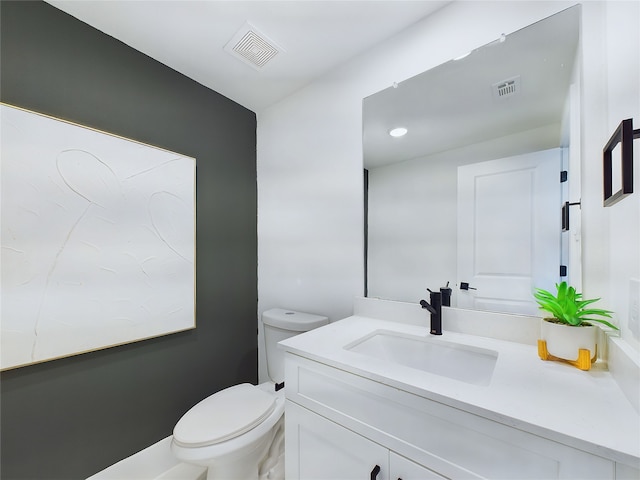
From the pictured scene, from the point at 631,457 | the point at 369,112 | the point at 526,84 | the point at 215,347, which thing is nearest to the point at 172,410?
the point at 215,347

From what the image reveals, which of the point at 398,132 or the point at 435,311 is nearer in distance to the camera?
the point at 435,311

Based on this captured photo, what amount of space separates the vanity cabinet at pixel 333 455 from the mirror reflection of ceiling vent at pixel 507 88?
53.5 inches

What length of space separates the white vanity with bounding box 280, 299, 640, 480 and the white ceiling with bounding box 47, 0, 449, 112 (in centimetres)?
144

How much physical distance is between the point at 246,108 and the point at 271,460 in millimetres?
2248

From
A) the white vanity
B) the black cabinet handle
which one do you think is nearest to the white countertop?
the white vanity

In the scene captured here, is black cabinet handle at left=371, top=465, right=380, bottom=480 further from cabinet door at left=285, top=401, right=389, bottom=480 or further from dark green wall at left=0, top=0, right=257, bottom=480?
dark green wall at left=0, top=0, right=257, bottom=480

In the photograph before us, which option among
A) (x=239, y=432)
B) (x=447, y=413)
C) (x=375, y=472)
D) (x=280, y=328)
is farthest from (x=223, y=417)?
(x=447, y=413)

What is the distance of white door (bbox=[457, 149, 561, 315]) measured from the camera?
3.40 feet

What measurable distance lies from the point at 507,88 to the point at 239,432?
5.95 feet

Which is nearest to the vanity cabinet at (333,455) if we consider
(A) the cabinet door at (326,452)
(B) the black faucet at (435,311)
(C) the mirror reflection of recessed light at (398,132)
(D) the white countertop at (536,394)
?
(A) the cabinet door at (326,452)

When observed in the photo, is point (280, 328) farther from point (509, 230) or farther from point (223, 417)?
point (509, 230)

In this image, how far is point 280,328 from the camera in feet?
5.41

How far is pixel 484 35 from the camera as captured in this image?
1.15 metres

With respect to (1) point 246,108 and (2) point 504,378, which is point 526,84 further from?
(1) point 246,108
